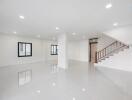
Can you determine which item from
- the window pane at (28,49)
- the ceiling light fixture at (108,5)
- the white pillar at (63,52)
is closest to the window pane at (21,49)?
the window pane at (28,49)

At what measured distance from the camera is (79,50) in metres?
12.2

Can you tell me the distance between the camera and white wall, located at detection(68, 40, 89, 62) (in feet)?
36.7

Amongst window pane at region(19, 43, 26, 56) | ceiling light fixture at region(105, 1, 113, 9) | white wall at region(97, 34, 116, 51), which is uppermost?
ceiling light fixture at region(105, 1, 113, 9)

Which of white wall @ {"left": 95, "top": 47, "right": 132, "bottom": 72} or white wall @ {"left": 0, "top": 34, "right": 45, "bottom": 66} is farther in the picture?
white wall @ {"left": 0, "top": 34, "right": 45, "bottom": 66}

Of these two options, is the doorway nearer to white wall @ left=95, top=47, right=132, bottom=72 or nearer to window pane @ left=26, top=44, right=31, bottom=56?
white wall @ left=95, top=47, right=132, bottom=72

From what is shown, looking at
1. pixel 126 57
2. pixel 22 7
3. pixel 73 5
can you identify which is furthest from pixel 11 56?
pixel 126 57

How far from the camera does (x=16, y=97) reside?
2.82 meters

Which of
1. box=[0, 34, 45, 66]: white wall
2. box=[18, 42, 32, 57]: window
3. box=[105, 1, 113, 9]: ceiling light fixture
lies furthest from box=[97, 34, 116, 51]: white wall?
box=[18, 42, 32, 57]: window

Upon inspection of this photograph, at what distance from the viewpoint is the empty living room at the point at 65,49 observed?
9.96 feet

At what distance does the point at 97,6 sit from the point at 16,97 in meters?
3.88

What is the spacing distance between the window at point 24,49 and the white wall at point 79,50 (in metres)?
5.93

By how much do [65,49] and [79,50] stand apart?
526 centimetres

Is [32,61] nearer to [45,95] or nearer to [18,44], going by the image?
[18,44]

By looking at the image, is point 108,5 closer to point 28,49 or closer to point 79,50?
point 28,49
